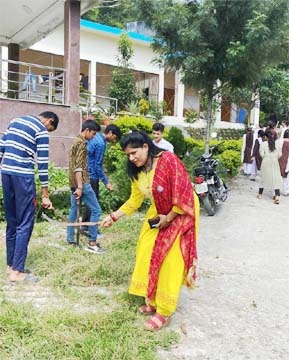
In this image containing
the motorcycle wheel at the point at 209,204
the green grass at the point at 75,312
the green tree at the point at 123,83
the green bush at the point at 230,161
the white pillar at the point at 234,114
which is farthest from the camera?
the white pillar at the point at 234,114

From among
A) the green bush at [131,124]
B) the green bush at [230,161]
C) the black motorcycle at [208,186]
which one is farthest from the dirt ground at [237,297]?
the green bush at [131,124]

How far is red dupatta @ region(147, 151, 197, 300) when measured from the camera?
3439mm

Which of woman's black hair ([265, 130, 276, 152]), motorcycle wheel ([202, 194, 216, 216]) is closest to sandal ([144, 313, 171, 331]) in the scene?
motorcycle wheel ([202, 194, 216, 216])

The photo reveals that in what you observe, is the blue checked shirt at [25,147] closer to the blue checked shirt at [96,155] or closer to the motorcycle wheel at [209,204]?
the blue checked shirt at [96,155]

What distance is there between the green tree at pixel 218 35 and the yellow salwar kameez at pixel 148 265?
608 centimetres

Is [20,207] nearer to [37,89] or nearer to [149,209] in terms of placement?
[149,209]

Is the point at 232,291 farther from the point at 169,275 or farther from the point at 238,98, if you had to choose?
the point at 238,98

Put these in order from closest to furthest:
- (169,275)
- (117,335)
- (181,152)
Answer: (117,335) → (169,275) → (181,152)

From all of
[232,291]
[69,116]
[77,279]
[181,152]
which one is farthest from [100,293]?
[181,152]

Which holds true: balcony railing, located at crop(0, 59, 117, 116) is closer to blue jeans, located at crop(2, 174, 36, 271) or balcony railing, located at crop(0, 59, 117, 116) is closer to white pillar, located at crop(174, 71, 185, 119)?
white pillar, located at crop(174, 71, 185, 119)

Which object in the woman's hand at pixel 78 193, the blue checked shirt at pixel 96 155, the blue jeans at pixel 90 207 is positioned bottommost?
the blue jeans at pixel 90 207

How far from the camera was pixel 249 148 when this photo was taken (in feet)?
41.8

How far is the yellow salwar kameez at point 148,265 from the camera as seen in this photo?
3.47 meters

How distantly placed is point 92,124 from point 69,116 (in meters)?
4.80
